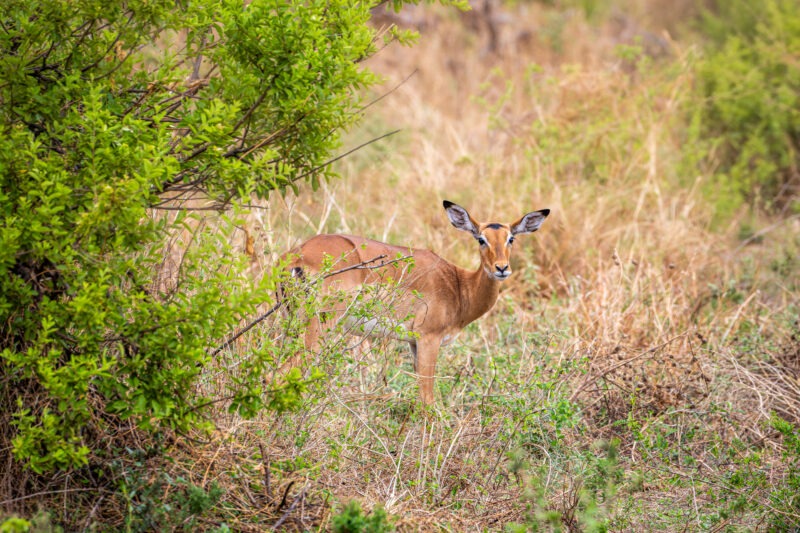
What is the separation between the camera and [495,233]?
6.47 metres

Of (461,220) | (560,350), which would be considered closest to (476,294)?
(461,220)

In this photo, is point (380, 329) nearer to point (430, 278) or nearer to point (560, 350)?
point (430, 278)

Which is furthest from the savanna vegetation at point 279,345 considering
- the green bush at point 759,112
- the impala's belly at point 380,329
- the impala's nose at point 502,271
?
the green bush at point 759,112

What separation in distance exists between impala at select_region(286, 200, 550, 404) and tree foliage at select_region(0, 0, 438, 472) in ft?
5.43

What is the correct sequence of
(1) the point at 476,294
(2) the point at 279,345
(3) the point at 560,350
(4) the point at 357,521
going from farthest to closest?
(1) the point at 476,294, (3) the point at 560,350, (2) the point at 279,345, (4) the point at 357,521

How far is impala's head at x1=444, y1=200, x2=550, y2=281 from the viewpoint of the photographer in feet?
20.7

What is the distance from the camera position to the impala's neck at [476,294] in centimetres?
677

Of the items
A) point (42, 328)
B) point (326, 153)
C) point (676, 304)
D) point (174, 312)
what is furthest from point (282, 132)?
point (676, 304)

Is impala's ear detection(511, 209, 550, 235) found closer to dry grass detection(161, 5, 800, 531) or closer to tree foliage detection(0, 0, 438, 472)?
dry grass detection(161, 5, 800, 531)

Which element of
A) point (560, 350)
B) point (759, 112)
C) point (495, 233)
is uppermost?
point (495, 233)

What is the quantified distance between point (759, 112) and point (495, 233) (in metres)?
6.73

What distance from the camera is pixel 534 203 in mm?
8961

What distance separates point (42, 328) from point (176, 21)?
158 centimetres

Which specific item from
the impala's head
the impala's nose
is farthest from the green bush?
the impala's nose
